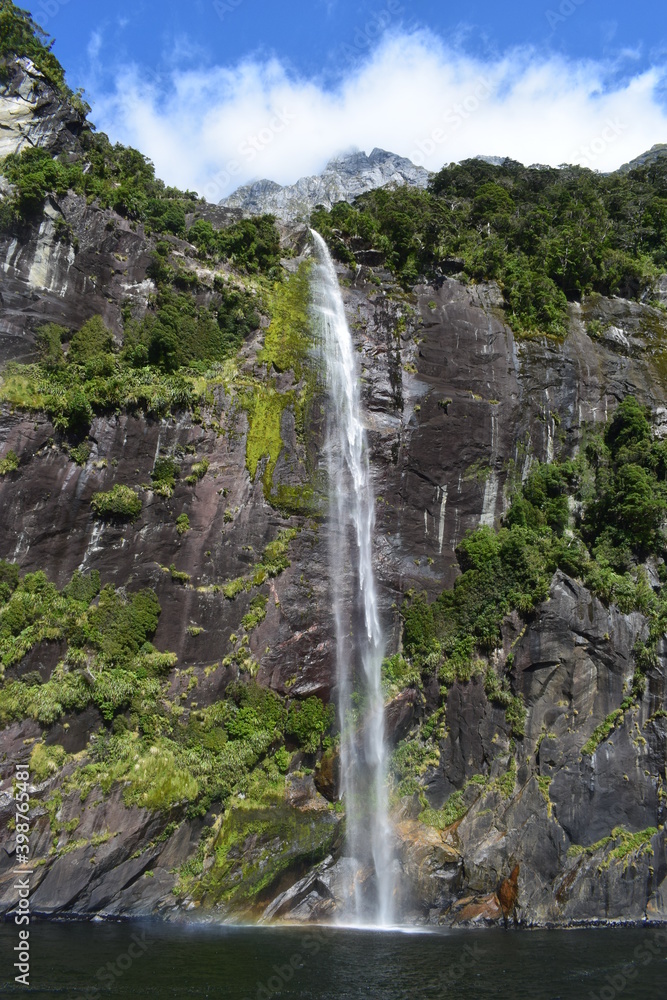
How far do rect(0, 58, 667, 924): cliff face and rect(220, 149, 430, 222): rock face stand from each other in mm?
81055

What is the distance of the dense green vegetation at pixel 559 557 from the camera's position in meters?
28.7

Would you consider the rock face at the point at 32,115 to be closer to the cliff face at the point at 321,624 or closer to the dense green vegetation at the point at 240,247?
the cliff face at the point at 321,624

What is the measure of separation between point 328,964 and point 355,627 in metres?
14.8

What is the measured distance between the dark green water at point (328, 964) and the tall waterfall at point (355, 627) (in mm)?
3789

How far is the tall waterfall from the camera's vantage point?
82.6ft

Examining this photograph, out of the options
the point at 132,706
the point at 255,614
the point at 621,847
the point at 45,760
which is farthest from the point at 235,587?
the point at 621,847

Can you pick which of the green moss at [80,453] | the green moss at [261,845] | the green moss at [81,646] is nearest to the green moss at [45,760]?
the green moss at [81,646]

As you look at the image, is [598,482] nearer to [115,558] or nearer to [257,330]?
[257,330]

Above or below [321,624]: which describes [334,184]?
above

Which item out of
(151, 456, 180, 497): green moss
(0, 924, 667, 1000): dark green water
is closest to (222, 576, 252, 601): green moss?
(151, 456, 180, 497): green moss

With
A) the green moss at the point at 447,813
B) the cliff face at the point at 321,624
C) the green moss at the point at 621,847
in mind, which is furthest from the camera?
the green moss at the point at 447,813

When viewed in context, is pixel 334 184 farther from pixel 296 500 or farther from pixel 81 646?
pixel 81 646

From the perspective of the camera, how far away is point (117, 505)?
28219mm

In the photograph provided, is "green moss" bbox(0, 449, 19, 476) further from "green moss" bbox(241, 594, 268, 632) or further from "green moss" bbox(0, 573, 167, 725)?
"green moss" bbox(241, 594, 268, 632)
